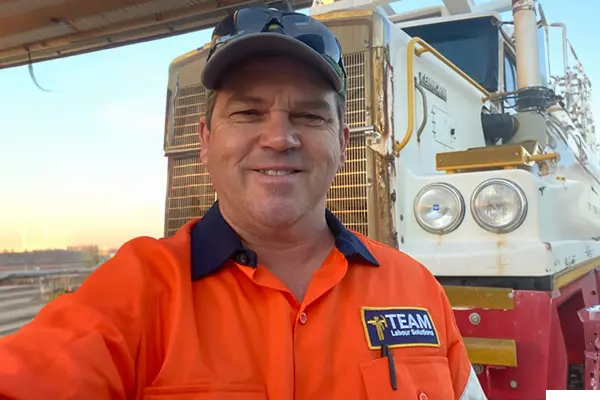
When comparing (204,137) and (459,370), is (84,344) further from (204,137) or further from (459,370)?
(459,370)

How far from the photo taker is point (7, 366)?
84 cm

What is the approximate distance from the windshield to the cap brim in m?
3.33

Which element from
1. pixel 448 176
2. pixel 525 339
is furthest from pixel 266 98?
pixel 525 339

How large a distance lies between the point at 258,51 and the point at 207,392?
762mm

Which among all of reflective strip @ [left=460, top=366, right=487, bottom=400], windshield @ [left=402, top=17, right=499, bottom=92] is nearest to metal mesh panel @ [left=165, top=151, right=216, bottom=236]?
reflective strip @ [left=460, top=366, right=487, bottom=400]

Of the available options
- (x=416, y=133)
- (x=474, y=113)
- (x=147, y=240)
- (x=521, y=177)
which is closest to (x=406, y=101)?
(x=416, y=133)

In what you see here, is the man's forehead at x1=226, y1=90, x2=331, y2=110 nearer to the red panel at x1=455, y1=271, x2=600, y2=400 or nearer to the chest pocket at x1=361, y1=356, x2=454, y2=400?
the chest pocket at x1=361, y1=356, x2=454, y2=400

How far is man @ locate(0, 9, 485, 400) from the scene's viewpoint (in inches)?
37.3

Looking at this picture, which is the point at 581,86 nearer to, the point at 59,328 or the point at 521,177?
the point at 521,177

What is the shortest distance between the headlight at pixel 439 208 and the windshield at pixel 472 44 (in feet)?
6.07

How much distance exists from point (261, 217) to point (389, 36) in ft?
6.48

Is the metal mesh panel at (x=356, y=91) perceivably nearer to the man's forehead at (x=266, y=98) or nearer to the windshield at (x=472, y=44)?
the man's forehead at (x=266, y=98)

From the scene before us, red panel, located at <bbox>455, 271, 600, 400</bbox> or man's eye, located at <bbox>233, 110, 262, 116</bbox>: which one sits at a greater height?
man's eye, located at <bbox>233, 110, 262, 116</bbox>

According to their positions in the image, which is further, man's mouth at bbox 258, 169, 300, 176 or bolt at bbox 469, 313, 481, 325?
bolt at bbox 469, 313, 481, 325
